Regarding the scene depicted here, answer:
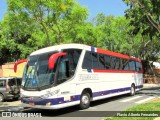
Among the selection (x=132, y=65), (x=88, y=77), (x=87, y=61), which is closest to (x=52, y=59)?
(x=87, y=61)

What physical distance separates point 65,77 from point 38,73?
1.23 meters

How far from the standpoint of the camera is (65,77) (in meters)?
14.7

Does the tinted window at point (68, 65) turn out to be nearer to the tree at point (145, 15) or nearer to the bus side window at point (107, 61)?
the bus side window at point (107, 61)

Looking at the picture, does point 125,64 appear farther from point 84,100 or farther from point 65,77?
point 65,77

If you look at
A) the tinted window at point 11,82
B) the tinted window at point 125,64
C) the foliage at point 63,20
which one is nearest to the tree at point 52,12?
the foliage at point 63,20

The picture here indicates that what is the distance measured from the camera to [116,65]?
20.9 metres

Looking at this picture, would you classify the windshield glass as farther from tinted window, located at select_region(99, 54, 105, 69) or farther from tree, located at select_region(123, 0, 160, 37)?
tree, located at select_region(123, 0, 160, 37)

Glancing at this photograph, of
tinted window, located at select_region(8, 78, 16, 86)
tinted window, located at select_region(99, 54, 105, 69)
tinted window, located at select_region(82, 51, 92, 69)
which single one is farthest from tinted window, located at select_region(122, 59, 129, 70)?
tinted window, located at select_region(8, 78, 16, 86)

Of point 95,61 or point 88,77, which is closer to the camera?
point 88,77

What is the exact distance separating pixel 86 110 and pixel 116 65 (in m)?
5.91

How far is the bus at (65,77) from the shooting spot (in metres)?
14.0

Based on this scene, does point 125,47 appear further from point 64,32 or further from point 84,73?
point 84,73

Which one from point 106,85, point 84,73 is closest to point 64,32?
point 106,85

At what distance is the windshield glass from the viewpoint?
14164 mm
